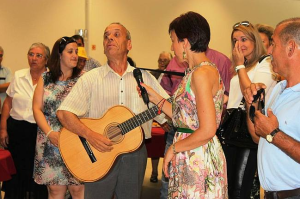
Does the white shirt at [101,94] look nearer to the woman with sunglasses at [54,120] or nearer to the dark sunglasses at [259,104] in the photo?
the woman with sunglasses at [54,120]

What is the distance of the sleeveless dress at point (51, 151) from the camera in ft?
11.9

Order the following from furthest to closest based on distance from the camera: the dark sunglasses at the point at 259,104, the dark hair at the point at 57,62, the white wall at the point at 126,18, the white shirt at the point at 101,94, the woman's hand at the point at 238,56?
1. the white wall at the point at 126,18
2. the dark hair at the point at 57,62
3. the white shirt at the point at 101,94
4. the woman's hand at the point at 238,56
5. the dark sunglasses at the point at 259,104

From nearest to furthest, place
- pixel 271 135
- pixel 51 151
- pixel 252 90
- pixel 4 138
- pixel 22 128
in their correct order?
pixel 271 135
pixel 252 90
pixel 51 151
pixel 22 128
pixel 4 138

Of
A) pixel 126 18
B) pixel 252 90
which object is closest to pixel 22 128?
pixel 252 90

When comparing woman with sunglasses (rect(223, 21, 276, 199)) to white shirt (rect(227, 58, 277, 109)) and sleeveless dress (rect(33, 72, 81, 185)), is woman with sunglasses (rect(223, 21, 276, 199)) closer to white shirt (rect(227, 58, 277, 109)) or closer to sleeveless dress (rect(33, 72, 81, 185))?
white shirt (rect(227, 58, 277, 109))

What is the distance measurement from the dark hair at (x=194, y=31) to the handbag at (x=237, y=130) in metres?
0.80

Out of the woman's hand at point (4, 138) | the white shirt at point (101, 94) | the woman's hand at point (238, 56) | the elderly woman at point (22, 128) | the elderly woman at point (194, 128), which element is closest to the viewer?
the elderly woman at point (194, 128)

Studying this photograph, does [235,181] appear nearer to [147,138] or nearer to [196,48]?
[147,138]

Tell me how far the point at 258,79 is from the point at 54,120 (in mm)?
1800

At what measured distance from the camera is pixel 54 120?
3678 mm

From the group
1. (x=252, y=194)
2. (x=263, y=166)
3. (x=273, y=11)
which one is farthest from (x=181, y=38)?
(x=273, y=11)

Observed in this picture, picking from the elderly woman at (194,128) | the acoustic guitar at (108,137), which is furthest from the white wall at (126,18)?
the elderly woman at (194,128)

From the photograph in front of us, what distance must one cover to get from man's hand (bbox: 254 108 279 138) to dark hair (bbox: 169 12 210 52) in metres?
0.59

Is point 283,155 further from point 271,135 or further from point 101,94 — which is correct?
point 101,94
